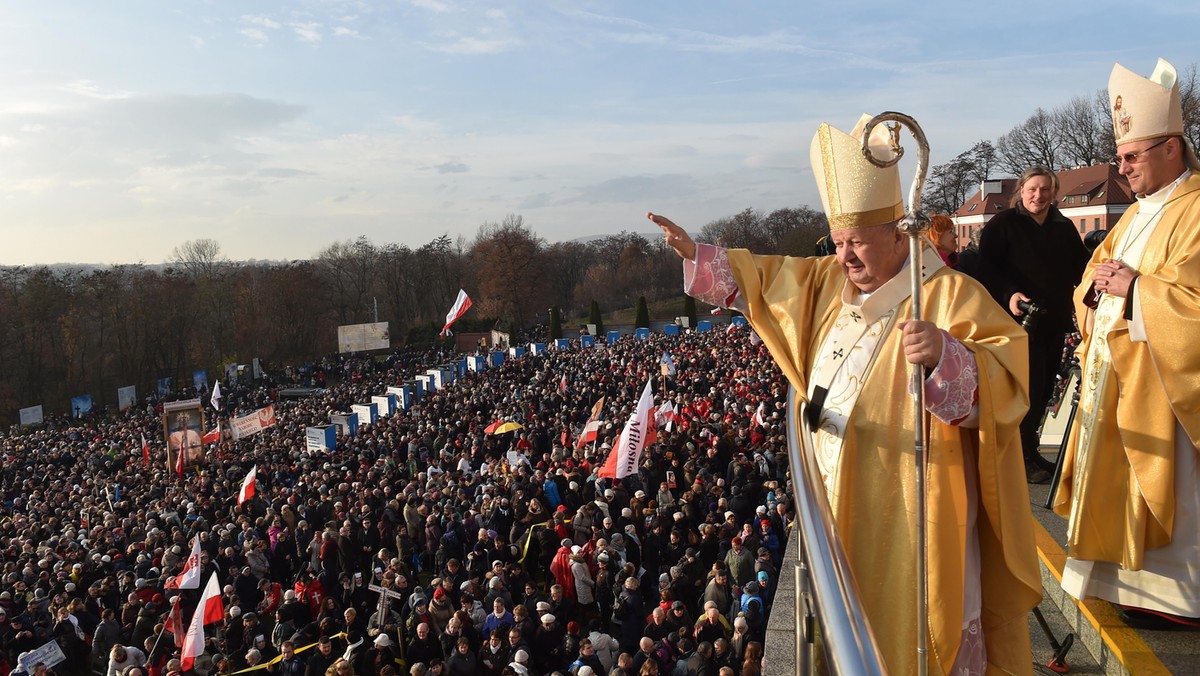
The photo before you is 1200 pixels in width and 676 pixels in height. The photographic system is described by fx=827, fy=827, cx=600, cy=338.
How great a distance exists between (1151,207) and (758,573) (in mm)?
6127

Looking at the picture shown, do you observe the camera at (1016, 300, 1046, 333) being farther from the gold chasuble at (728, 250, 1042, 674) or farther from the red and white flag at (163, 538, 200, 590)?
the red and white flag at (163, 538, 200, 590)

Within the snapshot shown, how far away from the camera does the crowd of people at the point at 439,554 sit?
28.0 feet

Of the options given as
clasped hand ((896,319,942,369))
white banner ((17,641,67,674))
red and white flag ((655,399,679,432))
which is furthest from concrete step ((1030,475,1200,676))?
red and white flag ((655,399,679,432))

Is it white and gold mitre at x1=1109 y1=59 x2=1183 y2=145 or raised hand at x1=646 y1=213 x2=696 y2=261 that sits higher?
white and gold mitre at x1=1109 y1=59 x2=1183 y2=145

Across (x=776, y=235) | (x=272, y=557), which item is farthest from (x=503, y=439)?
(x=776, y=235)

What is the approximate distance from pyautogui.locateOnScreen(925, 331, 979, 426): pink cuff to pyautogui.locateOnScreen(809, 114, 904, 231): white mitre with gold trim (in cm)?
60

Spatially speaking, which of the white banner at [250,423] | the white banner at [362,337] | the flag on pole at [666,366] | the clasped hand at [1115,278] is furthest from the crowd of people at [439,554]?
the white banner at [362,337]

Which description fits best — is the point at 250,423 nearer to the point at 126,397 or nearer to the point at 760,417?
the point at 760,417

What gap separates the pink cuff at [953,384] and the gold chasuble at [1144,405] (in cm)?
118

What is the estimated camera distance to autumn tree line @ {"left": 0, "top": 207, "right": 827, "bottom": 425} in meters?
46.9

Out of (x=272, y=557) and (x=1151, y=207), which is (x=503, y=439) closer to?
(x=272, y=557)

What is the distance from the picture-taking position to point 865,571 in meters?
2.80

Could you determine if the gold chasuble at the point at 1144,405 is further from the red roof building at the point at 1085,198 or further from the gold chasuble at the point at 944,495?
the red roof building at the point at 1085,198

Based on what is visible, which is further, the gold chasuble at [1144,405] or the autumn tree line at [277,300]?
the autumn tree line at [277,300]
